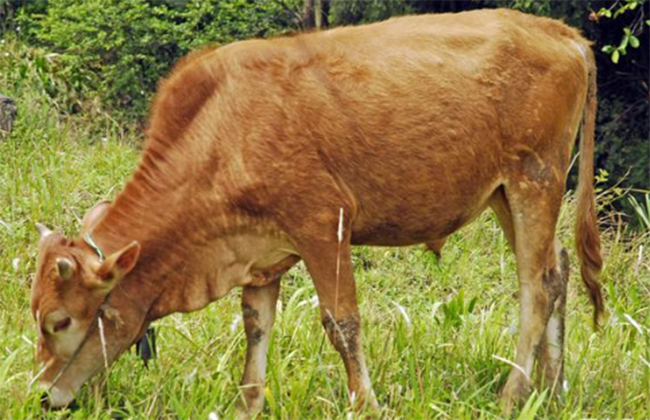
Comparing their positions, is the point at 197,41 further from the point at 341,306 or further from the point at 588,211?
the point at 341,306

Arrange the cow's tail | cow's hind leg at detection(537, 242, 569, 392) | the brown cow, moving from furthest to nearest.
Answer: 1. the cow's tail
2. cow's hind leg at detection(537, 242, 569, 392)
3. the brown cow

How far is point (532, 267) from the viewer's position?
223 inches

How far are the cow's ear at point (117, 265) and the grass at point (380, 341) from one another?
0.53 meters

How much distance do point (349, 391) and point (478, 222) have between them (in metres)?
3.92

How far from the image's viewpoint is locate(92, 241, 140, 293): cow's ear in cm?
482

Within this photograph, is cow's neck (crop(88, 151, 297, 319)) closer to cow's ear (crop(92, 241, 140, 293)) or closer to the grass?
cow's ear (crop(92, 241, 140, 293))

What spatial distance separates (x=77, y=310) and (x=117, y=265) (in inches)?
10.5

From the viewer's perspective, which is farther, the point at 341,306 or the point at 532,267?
the point at 532,267

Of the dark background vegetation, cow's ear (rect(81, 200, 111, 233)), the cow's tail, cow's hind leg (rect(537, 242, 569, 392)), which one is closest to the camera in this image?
cow's ear (rect(81, 200, 111, 233))

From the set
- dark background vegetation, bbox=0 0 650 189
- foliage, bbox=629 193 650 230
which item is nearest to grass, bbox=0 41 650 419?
foliage, bbox=629 193 650 230

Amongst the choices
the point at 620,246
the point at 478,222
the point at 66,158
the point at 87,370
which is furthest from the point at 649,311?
the point at 66,158

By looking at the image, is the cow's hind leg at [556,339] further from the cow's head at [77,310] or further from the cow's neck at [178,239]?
the cow's head at [77,310]

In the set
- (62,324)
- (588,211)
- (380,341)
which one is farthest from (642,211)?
(62,324)

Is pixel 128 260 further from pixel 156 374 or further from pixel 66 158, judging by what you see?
pixel 66 158
